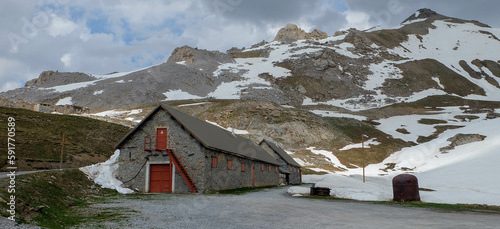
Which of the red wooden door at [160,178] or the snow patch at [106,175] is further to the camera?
the red wooden door at [160,178]

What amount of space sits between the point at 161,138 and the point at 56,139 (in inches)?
991

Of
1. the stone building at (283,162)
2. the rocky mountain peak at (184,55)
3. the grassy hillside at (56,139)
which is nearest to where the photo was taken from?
the grassy hillside at (56,139)

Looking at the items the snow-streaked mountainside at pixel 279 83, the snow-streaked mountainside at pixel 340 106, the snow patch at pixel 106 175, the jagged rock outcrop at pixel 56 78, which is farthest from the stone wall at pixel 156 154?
the jagged rock outcrop at pixel 56 78

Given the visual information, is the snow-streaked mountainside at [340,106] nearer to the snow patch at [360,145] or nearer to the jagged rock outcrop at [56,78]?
the snow patch at [360,145]

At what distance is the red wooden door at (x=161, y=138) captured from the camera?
31.0 meters

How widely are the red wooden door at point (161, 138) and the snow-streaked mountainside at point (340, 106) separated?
42.3 ft

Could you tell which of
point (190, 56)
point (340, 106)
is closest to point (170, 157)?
point (340, 106)

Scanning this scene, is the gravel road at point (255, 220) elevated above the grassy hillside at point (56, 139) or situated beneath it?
situated beneath

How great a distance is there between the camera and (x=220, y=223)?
44.8 feet

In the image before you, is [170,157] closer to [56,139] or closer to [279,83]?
[56,139]

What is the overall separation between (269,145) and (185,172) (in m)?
32.4

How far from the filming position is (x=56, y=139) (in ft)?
156

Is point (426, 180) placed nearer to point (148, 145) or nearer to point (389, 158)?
point (389, 158)

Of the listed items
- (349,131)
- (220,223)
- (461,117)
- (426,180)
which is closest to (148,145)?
(220,223)
